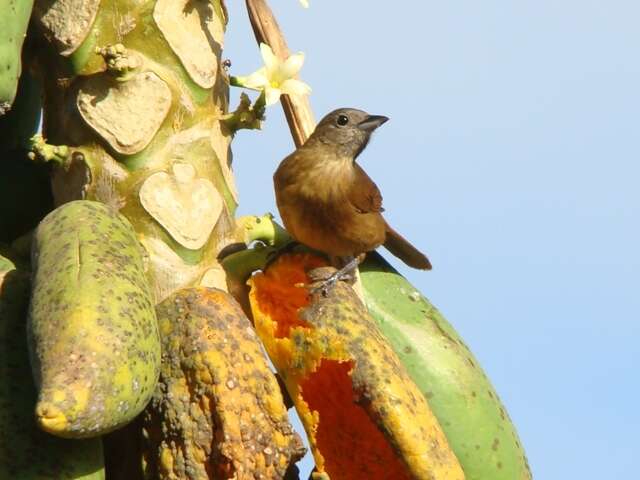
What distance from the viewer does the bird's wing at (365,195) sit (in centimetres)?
502

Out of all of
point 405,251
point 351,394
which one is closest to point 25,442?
point 351,394

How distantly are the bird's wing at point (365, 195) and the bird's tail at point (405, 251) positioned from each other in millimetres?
171

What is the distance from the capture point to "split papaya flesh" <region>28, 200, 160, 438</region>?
2385 mm

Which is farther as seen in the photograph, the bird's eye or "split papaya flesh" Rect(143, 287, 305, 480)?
the bird's eye

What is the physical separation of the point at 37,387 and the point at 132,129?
737 mm

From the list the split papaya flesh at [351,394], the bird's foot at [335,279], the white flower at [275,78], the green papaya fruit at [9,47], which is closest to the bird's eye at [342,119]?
the bird's foot at [335,279]

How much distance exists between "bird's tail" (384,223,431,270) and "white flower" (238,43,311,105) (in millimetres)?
1398

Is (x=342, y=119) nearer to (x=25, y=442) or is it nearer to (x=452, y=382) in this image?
(x=452, y=382)

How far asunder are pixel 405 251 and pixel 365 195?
48cm

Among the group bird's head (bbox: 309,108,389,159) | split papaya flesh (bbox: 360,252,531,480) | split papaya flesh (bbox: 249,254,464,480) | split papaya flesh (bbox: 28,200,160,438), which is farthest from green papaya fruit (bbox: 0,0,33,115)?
bird's head (bbox: 309,108,389,159)

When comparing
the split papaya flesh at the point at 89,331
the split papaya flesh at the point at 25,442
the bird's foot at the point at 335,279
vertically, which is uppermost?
the split papaya flesh at the point at 89,331

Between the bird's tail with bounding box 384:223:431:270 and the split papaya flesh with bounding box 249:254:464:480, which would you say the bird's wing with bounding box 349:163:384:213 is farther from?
the split papaya flesh with bounding box 249:254:464:480

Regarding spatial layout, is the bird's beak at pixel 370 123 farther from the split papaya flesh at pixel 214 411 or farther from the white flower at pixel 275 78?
the split papaya flesh at pixel 214 411

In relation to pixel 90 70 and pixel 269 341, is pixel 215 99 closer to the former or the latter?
pixel 90 70
